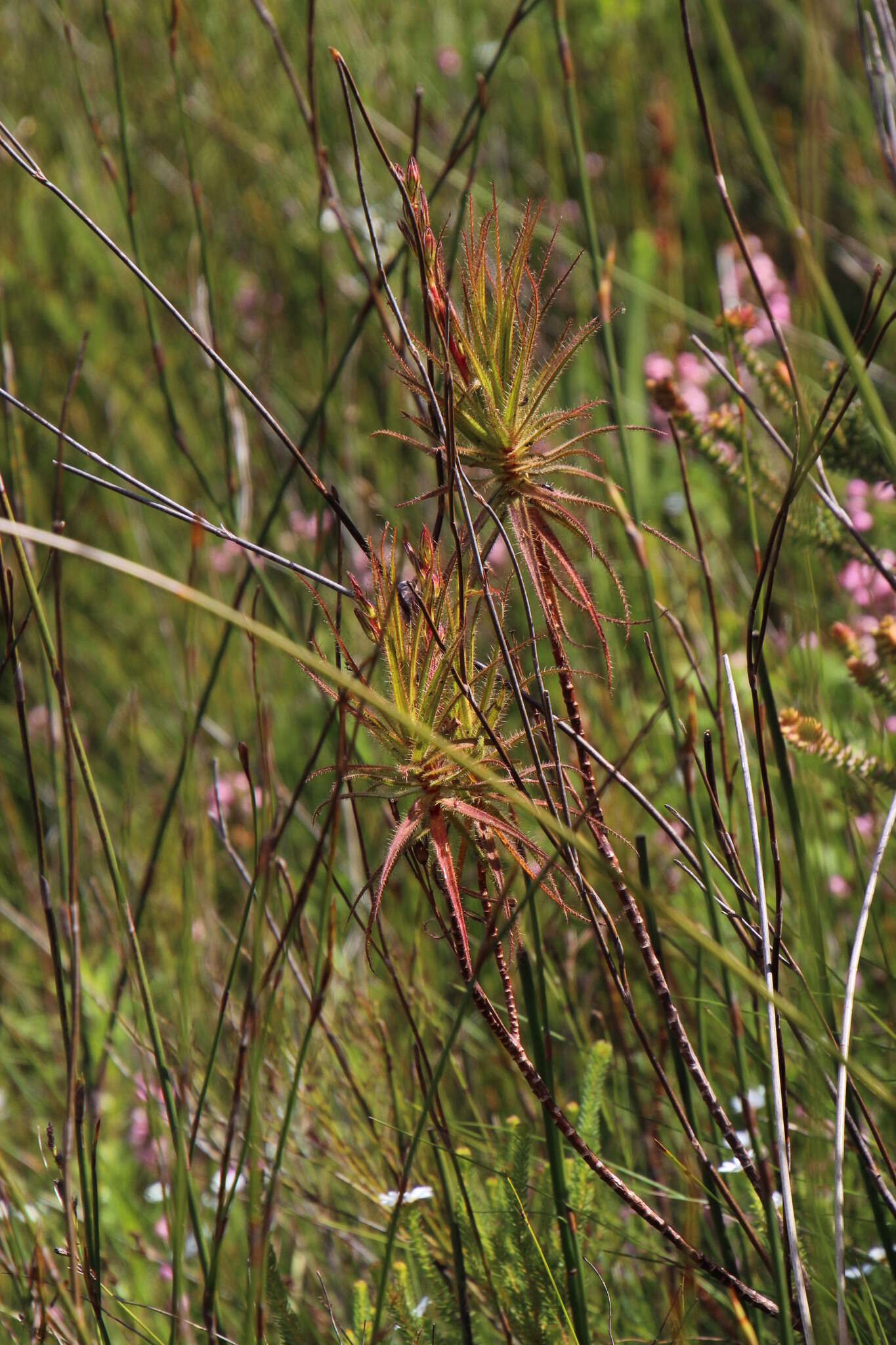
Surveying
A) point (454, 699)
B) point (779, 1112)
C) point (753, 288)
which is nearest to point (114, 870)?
point (454, 699)

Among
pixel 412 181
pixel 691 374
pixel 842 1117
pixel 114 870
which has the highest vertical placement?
pixel 691 374

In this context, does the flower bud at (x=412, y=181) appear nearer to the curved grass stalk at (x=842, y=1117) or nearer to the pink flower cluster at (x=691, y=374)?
the curved grass stalk at (x=842, y=1117)

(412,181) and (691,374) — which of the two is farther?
(691,374)

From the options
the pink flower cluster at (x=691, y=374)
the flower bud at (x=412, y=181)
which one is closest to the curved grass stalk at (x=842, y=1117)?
the flower bud at (x=412, y=181)

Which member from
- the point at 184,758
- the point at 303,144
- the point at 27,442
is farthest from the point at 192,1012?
the point at 303,144

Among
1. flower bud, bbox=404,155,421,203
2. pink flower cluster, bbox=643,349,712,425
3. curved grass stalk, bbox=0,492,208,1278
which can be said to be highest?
pink flower cluster, bbox=643,349,712,425

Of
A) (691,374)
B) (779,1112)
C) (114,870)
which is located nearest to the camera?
(779,1112)

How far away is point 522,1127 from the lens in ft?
2.57

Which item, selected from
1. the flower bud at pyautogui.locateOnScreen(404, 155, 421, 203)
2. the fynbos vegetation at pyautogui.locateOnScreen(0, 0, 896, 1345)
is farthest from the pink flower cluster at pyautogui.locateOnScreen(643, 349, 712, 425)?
the flower bud at pyautogui.locateOnScreen(404, 155, 421, 203)

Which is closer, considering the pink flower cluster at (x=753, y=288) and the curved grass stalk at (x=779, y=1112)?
the curved grass stalk at (x=779, y=1112)

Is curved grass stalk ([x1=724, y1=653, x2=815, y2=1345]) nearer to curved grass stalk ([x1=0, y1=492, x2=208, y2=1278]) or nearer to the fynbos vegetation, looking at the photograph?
the fynbos vegetation

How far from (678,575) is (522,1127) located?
1140 mm

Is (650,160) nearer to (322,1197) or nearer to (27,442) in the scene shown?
(27,442)

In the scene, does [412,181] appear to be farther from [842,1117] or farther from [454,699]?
[842,1117]
